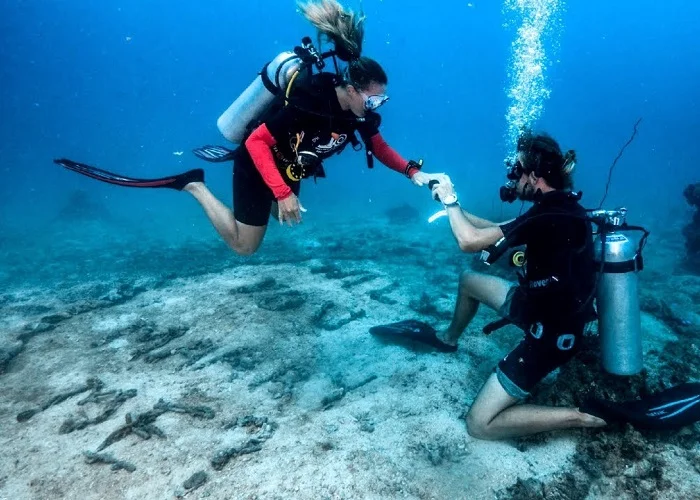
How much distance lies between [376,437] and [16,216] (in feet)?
135

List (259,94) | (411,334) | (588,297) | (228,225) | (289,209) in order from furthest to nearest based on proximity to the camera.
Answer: (411,334) → (228,225) → (259,94) → (289,209) → (588,297)

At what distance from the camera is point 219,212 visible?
455 centimetres

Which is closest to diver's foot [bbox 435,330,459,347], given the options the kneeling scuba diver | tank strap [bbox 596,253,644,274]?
the kneeling scuba diver

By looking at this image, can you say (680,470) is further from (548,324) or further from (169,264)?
(169,264)

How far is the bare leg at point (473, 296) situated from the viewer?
170 inches

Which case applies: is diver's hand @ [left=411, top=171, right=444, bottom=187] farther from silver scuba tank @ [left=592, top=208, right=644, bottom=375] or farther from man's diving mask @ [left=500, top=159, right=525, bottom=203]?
silver scuba tank @ [left=592, top=208, right=644, bottom=375]

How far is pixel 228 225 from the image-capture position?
4504mm

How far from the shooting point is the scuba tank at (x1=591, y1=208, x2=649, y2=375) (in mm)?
3531

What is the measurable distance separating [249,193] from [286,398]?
243 cm

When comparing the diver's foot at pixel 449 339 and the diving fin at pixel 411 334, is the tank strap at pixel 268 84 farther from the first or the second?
the diver's foot at pixel 449 339

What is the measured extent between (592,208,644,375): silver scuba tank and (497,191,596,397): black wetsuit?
0.23 m

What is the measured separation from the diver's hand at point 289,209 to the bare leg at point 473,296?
2379mm

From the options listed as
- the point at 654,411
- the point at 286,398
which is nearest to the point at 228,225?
the point at 286,398

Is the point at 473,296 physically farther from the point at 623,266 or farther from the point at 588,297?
the point at 623,266
